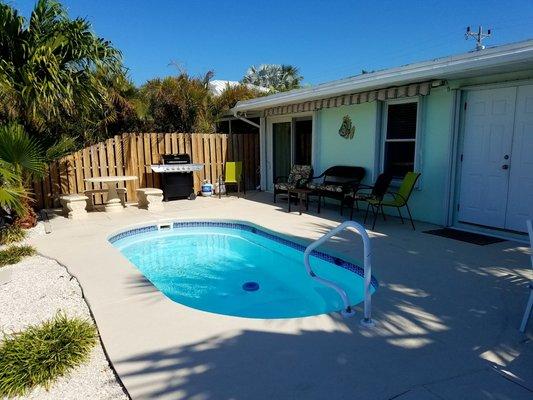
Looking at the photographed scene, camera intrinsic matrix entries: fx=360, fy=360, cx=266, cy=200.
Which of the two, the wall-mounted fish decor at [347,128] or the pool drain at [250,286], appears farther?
the wall-mounted fish decor at [347,128]

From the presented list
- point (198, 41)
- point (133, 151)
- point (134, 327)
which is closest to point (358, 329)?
point (134, 327)

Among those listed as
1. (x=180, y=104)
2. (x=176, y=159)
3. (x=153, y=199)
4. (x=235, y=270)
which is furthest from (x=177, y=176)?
(x=235, y=270)

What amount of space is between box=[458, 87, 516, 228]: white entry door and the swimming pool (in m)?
3.00

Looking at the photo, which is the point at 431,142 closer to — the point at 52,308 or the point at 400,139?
the point at 400,139

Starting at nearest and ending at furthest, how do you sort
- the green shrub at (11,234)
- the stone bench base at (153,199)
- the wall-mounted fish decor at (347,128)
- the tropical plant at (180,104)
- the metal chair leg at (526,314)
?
the metal chair leg at (526,314) < the green shrub at (11,234) < the wall-mounted fish decor at (347,128) < the stone bench base at (153,199) < the tropical plant at (180,104)

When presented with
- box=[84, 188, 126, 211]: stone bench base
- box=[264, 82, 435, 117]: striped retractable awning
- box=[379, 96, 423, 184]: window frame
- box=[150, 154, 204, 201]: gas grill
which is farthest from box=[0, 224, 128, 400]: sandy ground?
box=[264, 82, 435, 117]: striped retractable awning

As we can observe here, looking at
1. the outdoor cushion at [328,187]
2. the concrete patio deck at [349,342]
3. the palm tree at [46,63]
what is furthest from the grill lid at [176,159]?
the concrete patio deck at [349,342]

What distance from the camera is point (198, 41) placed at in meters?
16.4

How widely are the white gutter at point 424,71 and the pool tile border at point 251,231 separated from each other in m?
3.55

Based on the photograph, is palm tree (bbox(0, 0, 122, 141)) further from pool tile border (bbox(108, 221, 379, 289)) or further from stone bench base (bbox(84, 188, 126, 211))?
pool tile border (bbox(108, 221, 379, 289))

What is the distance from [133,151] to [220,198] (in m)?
2.80

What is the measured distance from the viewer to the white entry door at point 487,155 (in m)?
5.84

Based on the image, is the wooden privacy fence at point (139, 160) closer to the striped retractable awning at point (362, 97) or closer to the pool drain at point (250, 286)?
the striped retractable awning at point (362, 97)

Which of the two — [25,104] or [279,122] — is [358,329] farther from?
[279,122]
